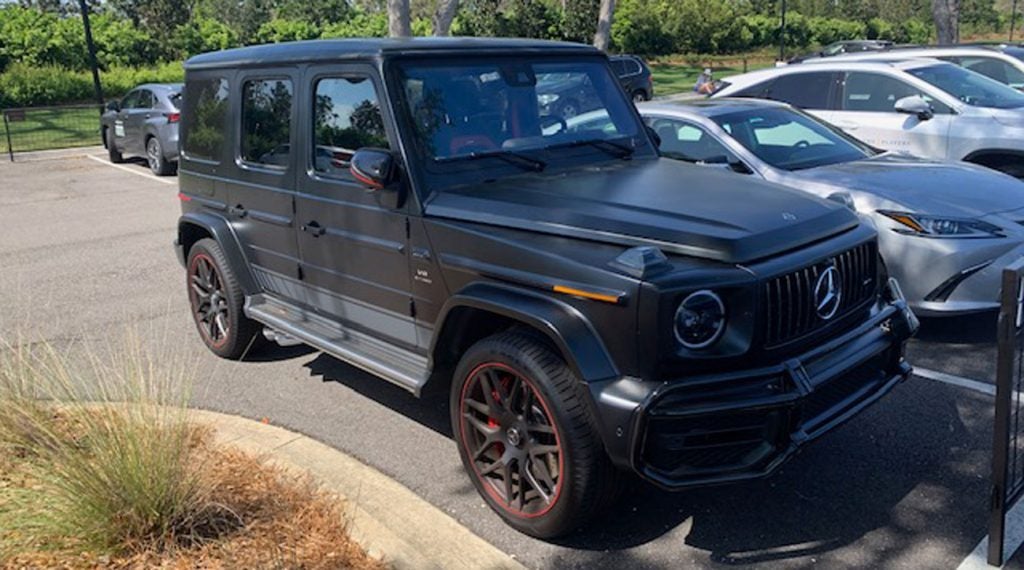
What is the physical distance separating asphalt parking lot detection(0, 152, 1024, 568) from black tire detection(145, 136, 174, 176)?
7663 millimetres

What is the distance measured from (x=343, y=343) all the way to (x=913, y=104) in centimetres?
623

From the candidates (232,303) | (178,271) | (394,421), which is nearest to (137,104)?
(178,271)

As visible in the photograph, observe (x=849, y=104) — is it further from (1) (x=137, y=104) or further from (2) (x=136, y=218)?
(1) (x=137, y=104)

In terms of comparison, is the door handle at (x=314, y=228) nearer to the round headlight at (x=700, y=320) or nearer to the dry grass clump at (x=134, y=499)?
the dry grass clump at (x=134, y=499)

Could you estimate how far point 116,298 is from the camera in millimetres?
7637

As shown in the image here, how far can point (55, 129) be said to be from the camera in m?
20.5

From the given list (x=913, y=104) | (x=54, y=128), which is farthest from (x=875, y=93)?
(x=54, y=128)

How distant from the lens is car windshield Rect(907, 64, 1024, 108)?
8.82 meters

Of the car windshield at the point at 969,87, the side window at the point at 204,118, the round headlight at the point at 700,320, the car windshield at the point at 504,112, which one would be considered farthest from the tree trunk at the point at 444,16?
the round headlight at the point at 700,320

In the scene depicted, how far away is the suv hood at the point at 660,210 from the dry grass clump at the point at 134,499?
4.81 ft

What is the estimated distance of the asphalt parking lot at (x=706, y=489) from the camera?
11.9 ft

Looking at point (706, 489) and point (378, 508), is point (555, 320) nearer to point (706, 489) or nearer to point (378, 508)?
point (706, 489)

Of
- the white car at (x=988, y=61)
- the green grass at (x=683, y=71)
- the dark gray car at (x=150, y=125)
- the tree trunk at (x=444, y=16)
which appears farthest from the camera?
the green grass at (x=683, y=71)

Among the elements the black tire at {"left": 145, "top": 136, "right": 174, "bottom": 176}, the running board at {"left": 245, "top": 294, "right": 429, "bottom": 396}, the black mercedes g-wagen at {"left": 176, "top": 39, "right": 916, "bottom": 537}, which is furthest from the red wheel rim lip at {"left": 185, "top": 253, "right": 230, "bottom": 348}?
the black tire at {"left": 145, "top": 136, "right": 174, "bottom": 176}
